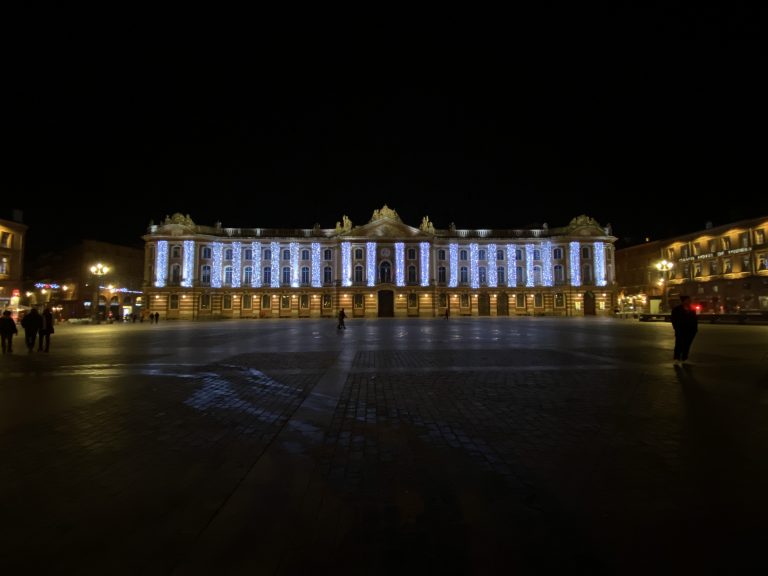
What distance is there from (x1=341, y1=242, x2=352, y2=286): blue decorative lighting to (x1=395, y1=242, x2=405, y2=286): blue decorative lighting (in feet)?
22.7

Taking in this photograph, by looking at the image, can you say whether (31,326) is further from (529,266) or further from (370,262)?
(529,266)

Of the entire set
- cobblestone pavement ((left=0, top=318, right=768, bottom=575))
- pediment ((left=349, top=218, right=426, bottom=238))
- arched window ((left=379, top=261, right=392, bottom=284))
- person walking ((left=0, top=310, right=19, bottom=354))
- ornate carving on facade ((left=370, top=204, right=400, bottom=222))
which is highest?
ornate carving on facade ((left=370, top=204, right=400, bottom=222))

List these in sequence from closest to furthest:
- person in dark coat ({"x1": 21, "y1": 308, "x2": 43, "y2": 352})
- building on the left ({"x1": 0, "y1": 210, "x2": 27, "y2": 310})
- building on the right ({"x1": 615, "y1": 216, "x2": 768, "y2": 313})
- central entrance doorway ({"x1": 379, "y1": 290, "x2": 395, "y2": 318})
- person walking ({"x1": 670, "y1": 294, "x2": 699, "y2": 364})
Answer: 1. person walking ({"x1": 670, "y1": 294, "x2": 699, "y2": 364})
2. person in dark coat ({"x1": 21, "y1": 308, "x2": 43, "y2": 352})
3. building on the left ({"x1": 0, "y1": 210, "x2": 27, "y2": 310})
4. building on the right ({"x1": 615, "y1": 216, "x2": 768, "y2": 313})
5. central entrance doorway ({"x1": 379, "y1": 290, "x2": 395, "y2": 318})

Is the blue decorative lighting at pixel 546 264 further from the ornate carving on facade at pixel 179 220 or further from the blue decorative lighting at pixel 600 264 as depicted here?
the ornate carving on facade at pixel 179 220

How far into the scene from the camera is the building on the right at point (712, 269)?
54875 millimetres

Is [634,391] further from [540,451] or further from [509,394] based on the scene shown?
[540,451]

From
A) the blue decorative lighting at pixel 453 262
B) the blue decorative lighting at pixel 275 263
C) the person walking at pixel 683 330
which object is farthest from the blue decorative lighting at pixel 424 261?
the person walking at pixel 683 330

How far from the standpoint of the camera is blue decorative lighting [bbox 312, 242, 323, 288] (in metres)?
71.7

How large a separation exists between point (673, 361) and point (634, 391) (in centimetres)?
582

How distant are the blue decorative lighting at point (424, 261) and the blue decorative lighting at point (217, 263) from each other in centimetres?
2996

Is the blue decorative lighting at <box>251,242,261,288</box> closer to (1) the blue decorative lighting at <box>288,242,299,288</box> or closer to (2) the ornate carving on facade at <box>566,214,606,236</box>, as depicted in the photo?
(1) the blue decorative lighting at <box>288,242,299,288</box>

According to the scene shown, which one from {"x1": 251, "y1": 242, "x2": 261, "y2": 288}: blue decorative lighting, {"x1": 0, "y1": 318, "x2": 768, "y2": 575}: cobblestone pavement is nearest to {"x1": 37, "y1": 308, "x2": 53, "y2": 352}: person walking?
{"x1": 0, "y1": 318, "x2": 768, "y2": 575}: cobblestone pavement

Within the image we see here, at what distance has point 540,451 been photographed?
212 inches

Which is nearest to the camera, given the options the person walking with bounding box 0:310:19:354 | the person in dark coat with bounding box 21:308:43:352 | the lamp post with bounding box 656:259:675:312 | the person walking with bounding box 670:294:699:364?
the person walking with bounding box 670:294:699:364
